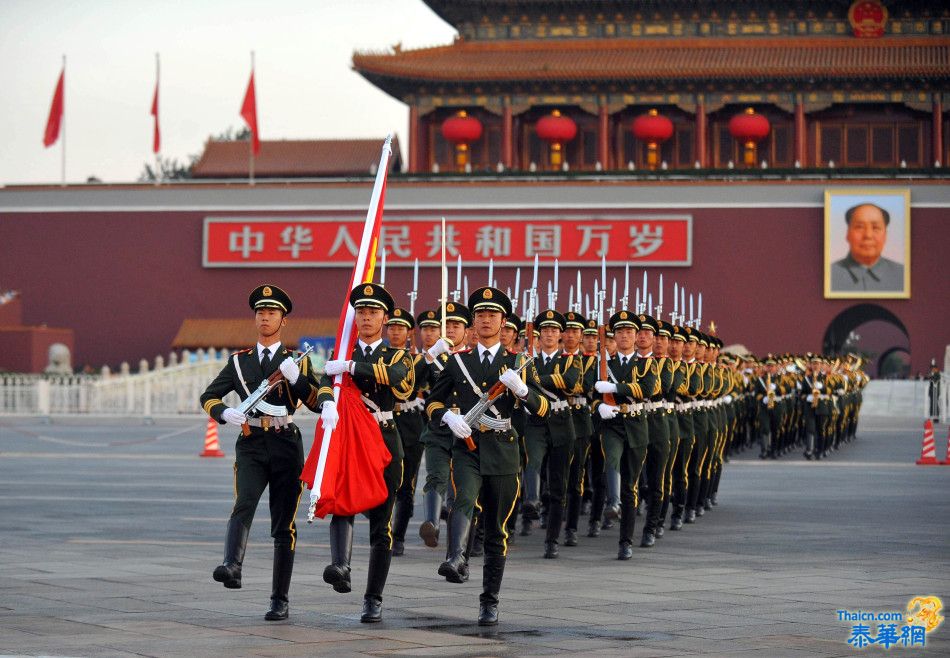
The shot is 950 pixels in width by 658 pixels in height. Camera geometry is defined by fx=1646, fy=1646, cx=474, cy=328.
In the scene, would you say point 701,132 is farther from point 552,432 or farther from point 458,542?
point 458,542

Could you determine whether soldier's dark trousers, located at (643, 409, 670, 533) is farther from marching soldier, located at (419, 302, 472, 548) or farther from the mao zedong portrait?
the mao zedong portrait

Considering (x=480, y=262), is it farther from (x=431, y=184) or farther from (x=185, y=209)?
(x=185, y=209)

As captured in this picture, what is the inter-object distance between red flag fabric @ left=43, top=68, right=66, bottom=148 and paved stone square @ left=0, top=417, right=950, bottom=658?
77.2 ft

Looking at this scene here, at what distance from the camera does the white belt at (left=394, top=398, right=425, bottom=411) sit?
10.5 m

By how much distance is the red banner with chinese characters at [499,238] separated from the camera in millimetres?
35719

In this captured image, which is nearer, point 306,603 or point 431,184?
point 306,603

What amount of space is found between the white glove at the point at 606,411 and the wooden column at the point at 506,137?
2837 centimetres

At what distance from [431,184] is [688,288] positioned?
617 cm

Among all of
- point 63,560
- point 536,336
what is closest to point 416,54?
point 536,336

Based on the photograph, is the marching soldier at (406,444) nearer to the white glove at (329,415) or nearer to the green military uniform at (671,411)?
the green military uniform at (671,411)

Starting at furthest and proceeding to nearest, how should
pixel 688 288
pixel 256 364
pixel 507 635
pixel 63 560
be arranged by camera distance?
1. pixel 688 288
2. pixel 63 560
3. pixel 256 364
4. pixel 507 635

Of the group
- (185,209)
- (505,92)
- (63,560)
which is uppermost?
(505,92)

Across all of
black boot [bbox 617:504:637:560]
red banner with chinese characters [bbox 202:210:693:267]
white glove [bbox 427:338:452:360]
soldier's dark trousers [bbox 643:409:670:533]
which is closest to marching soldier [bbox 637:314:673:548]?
soldier's dark trousers [bbox 643:409:670:533]

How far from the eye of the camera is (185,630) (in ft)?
23.2
